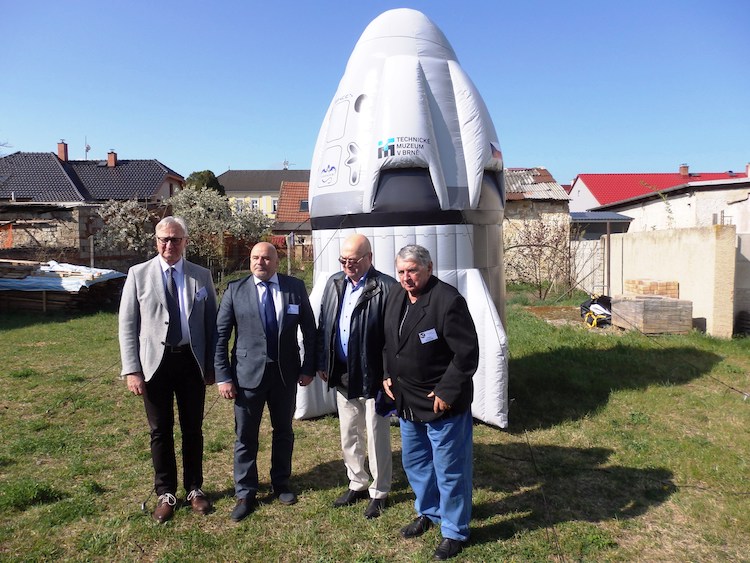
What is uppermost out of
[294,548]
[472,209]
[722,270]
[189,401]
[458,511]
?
[472,209]

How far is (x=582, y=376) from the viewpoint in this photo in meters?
6.74

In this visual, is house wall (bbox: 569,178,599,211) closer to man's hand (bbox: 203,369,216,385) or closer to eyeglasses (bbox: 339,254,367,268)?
eyeglasses (bbox: 339,254,367,268)

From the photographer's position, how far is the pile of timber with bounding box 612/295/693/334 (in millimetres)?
8820

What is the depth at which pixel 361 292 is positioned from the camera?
3.62 metres

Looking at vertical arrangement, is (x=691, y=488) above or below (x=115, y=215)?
below

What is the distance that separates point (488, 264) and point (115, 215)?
17.6m

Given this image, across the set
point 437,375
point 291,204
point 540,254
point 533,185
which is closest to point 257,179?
point 291,204

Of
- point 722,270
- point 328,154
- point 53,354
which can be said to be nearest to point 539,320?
point 722,270

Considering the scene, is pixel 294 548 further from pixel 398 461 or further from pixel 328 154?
pixel 328 154

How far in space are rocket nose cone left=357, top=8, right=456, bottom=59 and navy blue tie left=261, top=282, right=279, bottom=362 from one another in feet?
10.9

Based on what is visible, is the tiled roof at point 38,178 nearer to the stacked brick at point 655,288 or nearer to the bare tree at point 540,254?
the bare tree at point 540,254

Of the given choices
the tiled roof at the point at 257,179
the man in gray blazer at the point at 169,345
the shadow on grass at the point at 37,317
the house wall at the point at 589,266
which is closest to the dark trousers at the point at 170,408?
the man in gray blazer at the point at 169,345

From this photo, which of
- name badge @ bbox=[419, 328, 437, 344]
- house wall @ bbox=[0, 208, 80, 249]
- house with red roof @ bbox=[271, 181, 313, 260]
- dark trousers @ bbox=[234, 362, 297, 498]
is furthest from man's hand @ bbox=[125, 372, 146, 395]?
house with red roof @ bbox=[271, 181, 313, 260]

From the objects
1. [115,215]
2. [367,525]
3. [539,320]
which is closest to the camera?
[367,525]
